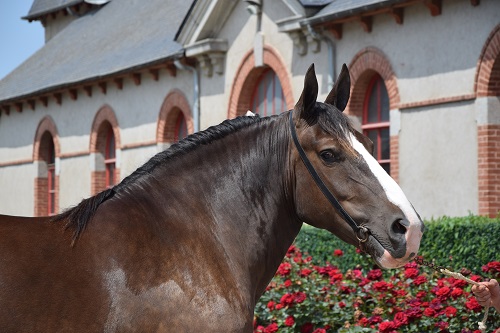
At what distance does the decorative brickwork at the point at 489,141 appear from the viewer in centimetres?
1355

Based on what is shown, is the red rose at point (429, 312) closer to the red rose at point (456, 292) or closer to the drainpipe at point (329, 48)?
the red rose at point (456, 292)

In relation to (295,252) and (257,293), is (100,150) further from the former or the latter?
Result: (257,293)

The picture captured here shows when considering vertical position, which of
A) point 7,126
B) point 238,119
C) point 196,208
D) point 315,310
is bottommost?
point 315,310

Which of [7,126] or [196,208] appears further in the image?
[7,126]

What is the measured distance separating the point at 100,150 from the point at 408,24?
12.7 m

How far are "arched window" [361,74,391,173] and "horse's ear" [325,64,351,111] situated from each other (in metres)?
11.8

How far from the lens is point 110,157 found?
2592cm

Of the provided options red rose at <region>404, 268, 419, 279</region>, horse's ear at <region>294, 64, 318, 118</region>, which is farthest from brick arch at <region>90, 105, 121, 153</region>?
horse's ear at <region>294, 64, 318, 118</region>

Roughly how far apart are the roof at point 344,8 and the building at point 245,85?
0.04m

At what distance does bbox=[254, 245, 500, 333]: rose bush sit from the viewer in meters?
6.98

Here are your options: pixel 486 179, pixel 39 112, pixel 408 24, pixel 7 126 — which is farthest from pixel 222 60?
pixel 7 126

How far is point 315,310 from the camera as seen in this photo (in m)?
7.66

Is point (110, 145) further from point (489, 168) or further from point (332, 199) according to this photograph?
point (332, 199)

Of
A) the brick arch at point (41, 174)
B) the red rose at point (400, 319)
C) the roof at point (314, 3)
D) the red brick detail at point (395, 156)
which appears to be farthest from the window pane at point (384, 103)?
the brick arch at point (41, 174)
